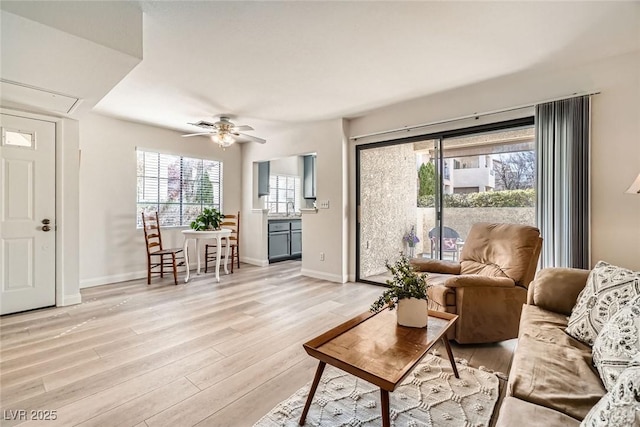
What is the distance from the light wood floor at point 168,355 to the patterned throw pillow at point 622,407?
147 cm

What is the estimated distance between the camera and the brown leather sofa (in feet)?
3.27

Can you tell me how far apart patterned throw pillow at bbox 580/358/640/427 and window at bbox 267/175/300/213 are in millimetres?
6685

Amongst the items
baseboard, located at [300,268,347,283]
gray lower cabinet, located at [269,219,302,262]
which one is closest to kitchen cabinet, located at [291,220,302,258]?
gray lower cabinet, located at [269,219,302,262]

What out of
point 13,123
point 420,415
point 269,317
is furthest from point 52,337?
point 420,415

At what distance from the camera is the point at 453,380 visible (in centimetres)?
189

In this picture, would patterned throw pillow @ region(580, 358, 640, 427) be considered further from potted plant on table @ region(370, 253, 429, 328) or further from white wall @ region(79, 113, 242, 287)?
white wall @ region(79, 113, 242, 287)

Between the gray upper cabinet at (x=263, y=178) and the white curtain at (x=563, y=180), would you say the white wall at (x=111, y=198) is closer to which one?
the gray upper cabinet at (x=263, y=178)

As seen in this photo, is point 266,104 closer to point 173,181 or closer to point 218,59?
point 218,59

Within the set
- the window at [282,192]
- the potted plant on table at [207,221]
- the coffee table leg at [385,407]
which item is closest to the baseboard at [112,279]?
the potted plant on table at [207,221]

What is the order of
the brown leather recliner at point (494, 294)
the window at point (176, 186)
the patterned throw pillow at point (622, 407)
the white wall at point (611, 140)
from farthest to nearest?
the window at point (176, 186) → the white wall at point (611, 140) → the brown leather recliner at point (494, 294) → the patterned throw pillow at point (622, 407)

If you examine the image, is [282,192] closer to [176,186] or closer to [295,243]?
[295,243]

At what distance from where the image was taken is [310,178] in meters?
7.78

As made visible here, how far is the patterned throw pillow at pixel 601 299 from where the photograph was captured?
145 cm

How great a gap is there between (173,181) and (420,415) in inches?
201
